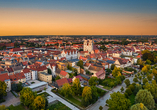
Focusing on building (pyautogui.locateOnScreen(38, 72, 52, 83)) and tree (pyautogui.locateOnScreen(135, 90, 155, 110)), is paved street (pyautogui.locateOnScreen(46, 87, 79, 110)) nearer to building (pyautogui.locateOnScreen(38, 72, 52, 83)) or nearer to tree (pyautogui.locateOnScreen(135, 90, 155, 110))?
building (pyautogui.locateOnScreen(38, 72, 52, 83))

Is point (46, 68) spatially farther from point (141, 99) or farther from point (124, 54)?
point (124, 54)

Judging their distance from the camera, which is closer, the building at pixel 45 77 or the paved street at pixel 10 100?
the paved street at pixel 10 100

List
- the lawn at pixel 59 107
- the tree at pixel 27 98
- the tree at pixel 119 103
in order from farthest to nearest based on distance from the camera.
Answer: the lawn at pixel 59 107, the tree at pixel 27 98, the tree at pixel 119 103

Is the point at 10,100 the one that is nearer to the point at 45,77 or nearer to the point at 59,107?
the point at 45,77

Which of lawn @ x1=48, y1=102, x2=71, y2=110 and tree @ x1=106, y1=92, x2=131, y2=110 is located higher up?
tree @ x1=106, y1=92, x2=131, y2=110

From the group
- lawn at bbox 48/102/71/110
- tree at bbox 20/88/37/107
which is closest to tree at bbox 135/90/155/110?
lawn at bbox 48/102/71/110

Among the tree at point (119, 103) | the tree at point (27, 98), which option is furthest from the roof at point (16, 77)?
the tree at point (119, 103)

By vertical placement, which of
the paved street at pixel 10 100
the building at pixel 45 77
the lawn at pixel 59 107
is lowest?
the lawn at pixel 59 107

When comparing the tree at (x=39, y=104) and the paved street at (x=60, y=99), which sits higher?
the tree at (x=39, y=104)

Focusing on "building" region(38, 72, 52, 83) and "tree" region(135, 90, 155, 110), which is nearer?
"tree" region(135, 90, 155, 110)

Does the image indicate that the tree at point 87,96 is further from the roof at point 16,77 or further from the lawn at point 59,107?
the roof at point 16,77

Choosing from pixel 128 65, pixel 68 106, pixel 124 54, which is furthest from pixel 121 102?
pixel 124 54
